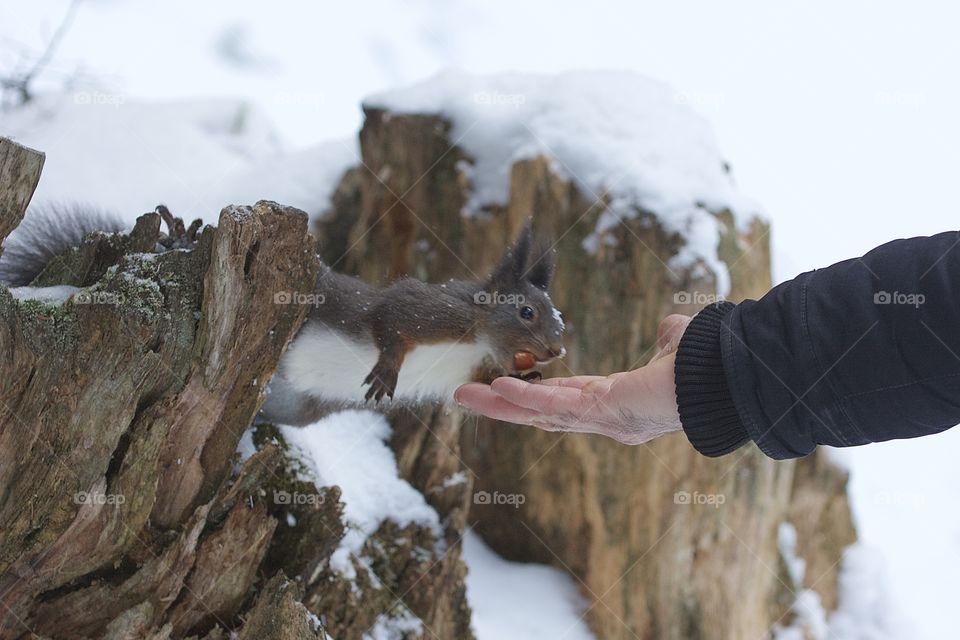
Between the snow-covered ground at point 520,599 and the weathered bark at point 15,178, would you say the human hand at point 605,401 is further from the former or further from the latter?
the snow-covered ground at point 520,599

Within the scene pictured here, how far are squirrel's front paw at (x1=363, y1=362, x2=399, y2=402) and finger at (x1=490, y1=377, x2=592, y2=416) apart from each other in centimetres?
41

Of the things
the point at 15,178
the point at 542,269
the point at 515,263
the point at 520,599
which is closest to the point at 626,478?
the point at 520,599

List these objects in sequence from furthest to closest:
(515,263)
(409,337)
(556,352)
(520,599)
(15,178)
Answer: (520,599) < (515,263) < (556,352) < (409,337) < (15,178)

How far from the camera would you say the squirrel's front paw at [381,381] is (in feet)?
9.34

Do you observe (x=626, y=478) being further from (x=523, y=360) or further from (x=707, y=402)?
(x=707, y=402)

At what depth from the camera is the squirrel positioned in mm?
2986

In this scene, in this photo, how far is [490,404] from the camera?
2.89 meters

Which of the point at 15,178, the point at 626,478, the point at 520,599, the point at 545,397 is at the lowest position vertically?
the point at 520,599

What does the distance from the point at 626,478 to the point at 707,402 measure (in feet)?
9.17


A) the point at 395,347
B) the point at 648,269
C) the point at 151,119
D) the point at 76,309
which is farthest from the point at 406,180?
the point at 76,309

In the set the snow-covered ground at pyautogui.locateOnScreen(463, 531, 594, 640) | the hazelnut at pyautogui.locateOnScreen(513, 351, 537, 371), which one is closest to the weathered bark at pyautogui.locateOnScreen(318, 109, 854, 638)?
the snow-covered ground at pyautogui.locateOnScreen(463, 531, 594, 640)

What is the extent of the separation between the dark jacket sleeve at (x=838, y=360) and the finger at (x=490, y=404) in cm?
72

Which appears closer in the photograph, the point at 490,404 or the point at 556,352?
the point at 490,404

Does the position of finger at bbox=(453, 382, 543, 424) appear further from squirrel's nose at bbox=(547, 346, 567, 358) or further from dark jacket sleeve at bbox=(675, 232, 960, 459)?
dark jacket sleeve at bbox=(675, 232, 960, 459)
